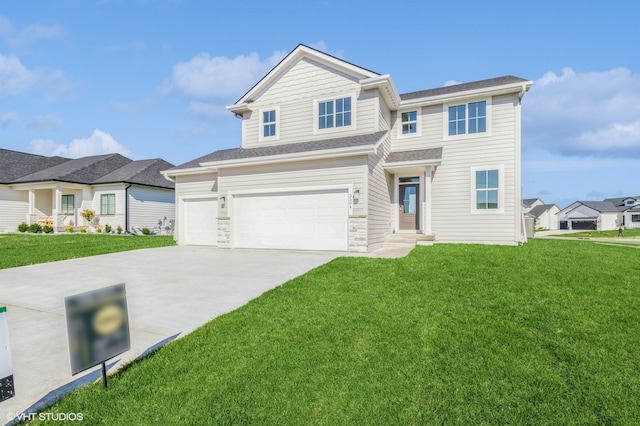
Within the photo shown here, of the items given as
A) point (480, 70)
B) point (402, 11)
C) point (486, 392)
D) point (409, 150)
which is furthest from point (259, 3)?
point (486, 392)

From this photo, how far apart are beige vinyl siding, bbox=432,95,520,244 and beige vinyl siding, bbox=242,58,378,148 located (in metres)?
3.78

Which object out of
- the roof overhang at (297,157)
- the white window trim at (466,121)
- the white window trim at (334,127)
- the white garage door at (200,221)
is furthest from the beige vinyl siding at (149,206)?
the white window trim at (466,121)

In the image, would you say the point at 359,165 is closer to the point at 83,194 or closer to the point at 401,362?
the point at 401,362

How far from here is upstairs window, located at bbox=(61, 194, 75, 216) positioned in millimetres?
23094

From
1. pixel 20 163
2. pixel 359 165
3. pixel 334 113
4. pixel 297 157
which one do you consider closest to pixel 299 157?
pixel 297 157

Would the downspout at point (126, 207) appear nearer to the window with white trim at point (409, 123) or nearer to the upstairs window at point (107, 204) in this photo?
the upstairs window at point (107, 204)

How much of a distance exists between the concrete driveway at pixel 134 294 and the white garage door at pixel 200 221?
2.61 metres

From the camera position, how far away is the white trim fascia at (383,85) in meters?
12.1

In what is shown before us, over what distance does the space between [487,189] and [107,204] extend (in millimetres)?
24063

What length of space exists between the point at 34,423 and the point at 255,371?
1906 millimetres

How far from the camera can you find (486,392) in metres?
3.04

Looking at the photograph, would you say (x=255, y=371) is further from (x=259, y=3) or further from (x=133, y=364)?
(x=259, y=3)
